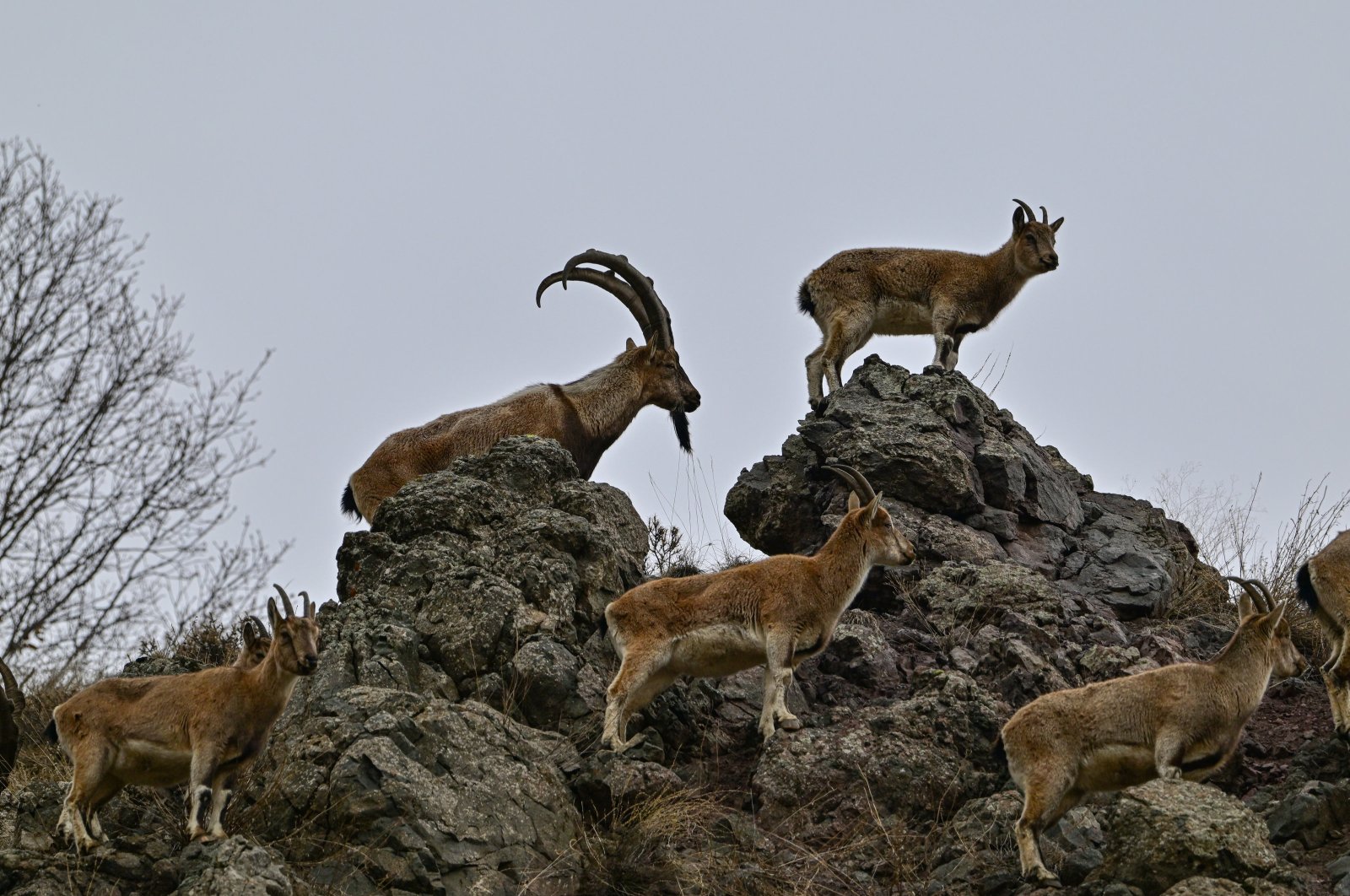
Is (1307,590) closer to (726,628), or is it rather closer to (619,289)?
(726,628)

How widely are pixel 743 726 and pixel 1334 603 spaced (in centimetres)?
438

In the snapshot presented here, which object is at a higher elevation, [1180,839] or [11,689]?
[11,689]

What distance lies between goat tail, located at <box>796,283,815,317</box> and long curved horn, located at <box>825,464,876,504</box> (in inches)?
135

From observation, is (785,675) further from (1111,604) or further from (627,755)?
(1111,604)

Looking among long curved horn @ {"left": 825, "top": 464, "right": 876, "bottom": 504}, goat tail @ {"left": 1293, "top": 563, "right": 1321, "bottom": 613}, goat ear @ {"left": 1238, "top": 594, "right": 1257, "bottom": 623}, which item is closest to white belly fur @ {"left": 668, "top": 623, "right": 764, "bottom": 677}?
long curved horn @ {"left": 825, "top": 464, "right": 876, "bottom": 504}

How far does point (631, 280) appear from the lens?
60.0ft

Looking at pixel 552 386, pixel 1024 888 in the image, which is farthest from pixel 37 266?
pixel 1024 888

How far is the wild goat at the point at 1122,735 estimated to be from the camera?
1020cm

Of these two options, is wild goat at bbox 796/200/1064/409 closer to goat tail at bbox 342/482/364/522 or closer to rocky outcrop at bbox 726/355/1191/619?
rocky outcrop at bbox 726/355/1191/619

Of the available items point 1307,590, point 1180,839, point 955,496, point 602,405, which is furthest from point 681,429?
point 1180,839

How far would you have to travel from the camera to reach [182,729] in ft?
33.3

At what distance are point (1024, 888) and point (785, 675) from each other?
2.61 metres

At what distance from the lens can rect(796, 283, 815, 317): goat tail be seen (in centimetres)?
1766

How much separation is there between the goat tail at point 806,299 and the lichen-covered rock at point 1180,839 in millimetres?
8635
